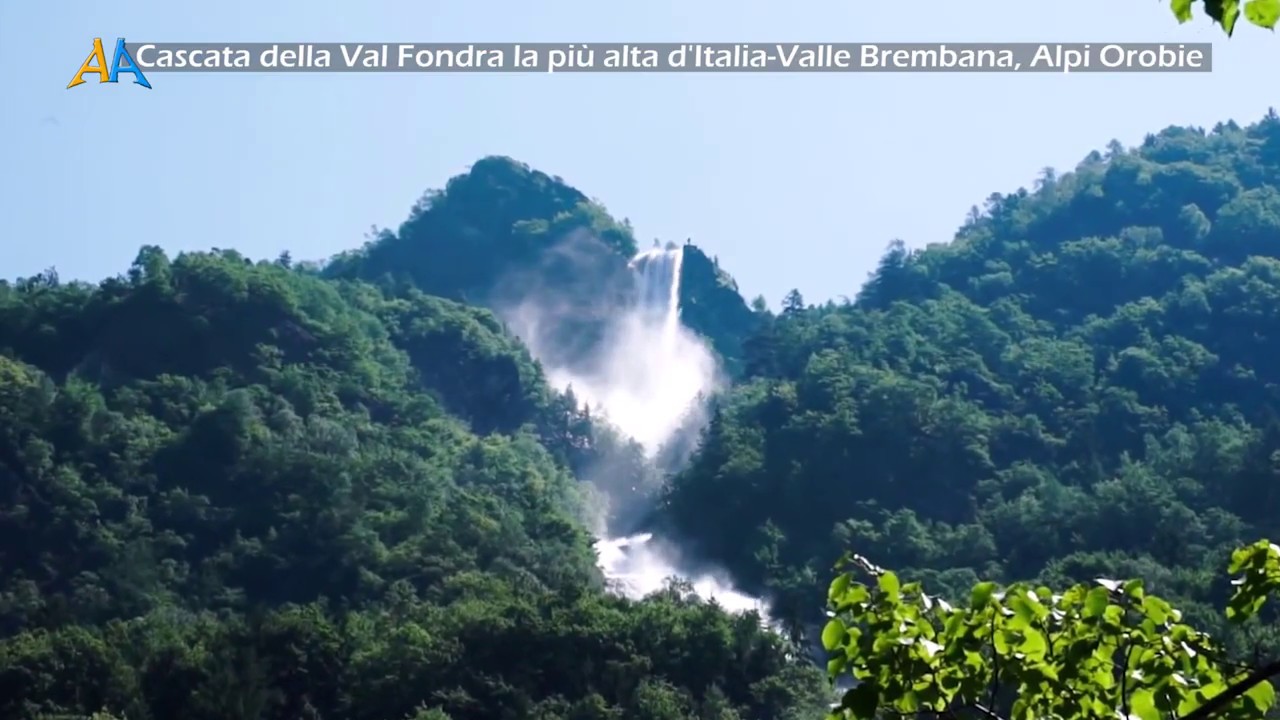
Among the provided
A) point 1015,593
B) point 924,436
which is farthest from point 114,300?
point 1015,593

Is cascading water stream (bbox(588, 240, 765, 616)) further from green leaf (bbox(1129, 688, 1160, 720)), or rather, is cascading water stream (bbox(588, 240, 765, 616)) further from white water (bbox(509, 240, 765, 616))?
green leaf (bbox(1129, 688, 1160, 720))

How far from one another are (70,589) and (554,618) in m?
19.7

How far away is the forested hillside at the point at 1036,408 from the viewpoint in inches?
2227

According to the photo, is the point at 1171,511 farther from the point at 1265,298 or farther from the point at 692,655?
the point at 1265,298

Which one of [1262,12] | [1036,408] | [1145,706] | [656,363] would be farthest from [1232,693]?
[656,363]

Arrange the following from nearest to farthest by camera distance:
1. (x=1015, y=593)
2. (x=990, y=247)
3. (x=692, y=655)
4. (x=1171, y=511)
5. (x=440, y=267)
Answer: (x=1015, y=593)
(x=692, y=655)
(x=1171, y=511)
(x=990, y=247)
(x=440, y=267)

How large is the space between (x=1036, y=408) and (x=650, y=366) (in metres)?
36.6

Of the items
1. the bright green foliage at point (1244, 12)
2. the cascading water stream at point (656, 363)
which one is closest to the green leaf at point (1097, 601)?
the bright green foliage at point (1244, 12)

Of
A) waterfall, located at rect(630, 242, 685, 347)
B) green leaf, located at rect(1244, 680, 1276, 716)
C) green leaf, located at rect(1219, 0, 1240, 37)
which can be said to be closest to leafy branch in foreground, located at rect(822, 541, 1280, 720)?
green leaf, located at rect(1244, 680, 1276, 716)

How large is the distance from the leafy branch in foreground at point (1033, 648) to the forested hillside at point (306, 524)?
3121cm

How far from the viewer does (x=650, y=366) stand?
4173 inches

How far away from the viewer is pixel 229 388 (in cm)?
7144

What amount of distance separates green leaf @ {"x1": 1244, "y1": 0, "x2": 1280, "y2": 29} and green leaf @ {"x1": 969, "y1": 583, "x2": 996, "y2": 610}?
6.09 ft

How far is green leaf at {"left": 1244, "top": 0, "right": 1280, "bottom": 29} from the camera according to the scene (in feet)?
16.1
